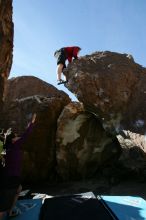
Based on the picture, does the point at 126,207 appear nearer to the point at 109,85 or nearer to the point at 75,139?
the point at 75,139

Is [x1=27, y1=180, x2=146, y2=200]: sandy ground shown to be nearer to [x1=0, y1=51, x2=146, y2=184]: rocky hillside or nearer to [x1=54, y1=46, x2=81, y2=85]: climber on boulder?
[x1=0, y1=51, x2=146, y2=184]: rocky hillside

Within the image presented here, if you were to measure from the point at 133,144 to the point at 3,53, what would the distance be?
27.2ft

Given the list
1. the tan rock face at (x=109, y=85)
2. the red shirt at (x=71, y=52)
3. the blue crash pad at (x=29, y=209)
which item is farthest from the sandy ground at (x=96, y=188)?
the blue crash pad at (x=29, y=209)

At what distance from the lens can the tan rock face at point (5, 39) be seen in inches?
363

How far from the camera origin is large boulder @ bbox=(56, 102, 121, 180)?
15.2 metres

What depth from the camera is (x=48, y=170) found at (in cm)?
1541

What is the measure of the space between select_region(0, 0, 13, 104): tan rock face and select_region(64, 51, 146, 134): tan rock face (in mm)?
6524

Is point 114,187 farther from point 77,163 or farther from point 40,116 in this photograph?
point 40,116

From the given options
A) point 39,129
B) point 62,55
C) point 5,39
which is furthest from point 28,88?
point 5,39

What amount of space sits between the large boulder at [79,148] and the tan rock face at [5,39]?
212 inches

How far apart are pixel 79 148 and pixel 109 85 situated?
426 cm

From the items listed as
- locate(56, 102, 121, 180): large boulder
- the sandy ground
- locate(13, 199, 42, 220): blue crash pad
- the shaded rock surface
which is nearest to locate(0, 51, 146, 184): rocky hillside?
locate(56, 102, 121, 180): large boulder

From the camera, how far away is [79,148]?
Answer: 15.2 m

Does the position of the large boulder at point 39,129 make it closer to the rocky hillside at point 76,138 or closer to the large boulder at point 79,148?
the rocky hillside at point 76,138
